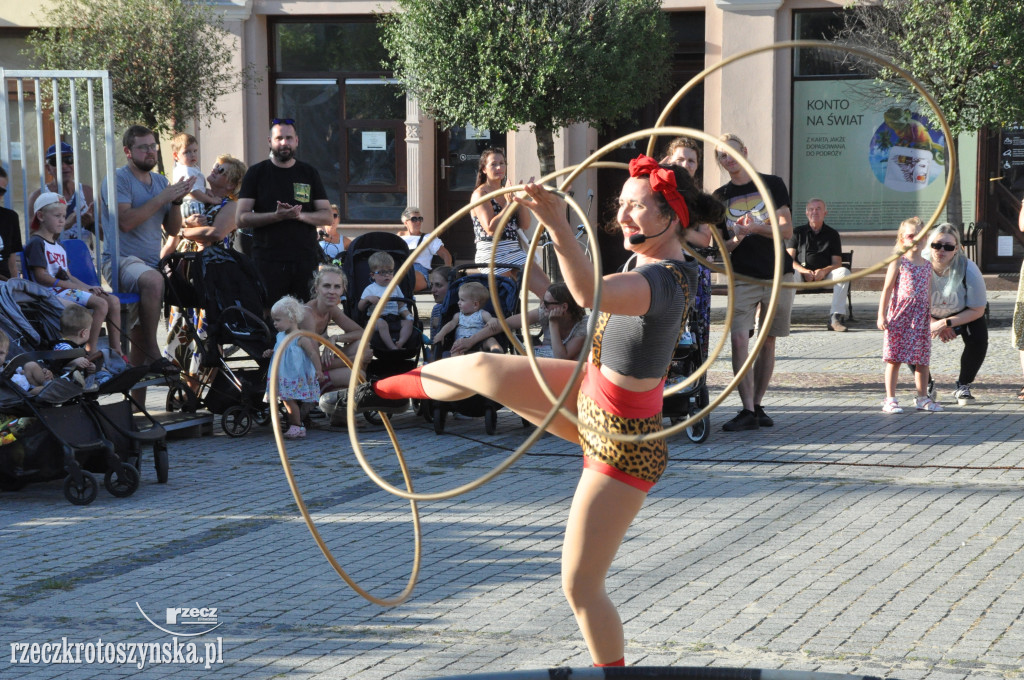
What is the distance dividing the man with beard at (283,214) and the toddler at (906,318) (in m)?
4.80

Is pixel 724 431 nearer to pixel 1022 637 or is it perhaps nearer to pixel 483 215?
pixel 483 215

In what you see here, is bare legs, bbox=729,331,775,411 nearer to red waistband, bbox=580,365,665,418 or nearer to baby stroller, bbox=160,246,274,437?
baby stroller, bbox=160,246,274,437

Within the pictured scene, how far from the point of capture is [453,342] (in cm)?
1001

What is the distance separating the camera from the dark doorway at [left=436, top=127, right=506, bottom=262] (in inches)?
810

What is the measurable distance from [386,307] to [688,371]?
2717mm

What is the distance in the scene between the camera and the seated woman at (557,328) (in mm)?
9305

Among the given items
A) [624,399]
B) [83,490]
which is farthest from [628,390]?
[83,490]

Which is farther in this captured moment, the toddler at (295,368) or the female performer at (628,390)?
the toddler at (295,368)

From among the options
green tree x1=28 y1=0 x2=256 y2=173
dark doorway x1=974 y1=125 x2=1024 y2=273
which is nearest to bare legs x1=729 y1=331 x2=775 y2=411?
dark doorway x1=974 y1=125 x2=1024 y2=273

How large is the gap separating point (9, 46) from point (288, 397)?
14.4 meters

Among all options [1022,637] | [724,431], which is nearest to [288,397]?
[724,431]

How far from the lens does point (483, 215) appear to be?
35.5 feet

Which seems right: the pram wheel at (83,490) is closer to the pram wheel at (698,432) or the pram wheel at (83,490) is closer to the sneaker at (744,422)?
the pram wheel at (698,432)

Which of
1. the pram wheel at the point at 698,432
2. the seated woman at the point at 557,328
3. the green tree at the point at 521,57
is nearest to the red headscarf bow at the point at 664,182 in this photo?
the seated woman at the point at 557,328
